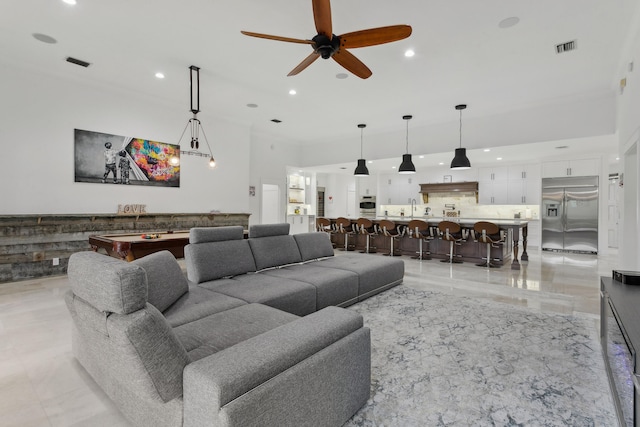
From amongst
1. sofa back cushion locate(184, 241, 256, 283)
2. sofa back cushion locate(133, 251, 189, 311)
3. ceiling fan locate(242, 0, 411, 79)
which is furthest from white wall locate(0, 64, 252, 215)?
ceiling fan locate(242, 0, 411, 79)

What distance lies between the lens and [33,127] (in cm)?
511

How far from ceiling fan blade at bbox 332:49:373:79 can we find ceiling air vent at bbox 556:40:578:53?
269cm

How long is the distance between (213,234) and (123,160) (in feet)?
12.5

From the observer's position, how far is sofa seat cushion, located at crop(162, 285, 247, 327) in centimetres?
223

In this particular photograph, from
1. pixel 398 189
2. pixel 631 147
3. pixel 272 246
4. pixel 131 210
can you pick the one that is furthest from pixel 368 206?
pixel 272 246

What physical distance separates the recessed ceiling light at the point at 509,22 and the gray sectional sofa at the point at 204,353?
3.78 m

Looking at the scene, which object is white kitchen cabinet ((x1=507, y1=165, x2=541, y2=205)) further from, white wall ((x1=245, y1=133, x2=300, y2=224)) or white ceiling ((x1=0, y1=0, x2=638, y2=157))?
white wall ((x1=245, y1=133, x2=300, y2=224))

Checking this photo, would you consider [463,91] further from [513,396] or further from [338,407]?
[338,407]

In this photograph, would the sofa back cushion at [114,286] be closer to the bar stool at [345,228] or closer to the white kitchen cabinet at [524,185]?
the bar stool at [345,228]

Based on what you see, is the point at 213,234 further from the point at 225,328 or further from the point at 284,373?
the point at 284,373

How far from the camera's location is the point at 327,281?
337cm

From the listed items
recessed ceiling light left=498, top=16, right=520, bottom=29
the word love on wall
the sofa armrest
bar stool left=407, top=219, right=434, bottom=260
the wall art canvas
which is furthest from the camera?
bar stool left=407, top=219, right=434, bottom=260

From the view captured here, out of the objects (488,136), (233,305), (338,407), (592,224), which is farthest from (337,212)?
(338,407)

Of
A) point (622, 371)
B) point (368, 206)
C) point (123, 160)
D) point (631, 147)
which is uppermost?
point (123, 160)
